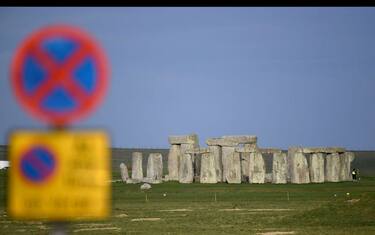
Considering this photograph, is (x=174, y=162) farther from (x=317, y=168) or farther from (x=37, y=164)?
(x=37, y=164)

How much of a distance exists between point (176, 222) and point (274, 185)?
98.3 ft

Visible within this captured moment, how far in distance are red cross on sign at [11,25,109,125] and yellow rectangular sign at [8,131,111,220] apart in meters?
0.14

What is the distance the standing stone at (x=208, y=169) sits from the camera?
6767 cm

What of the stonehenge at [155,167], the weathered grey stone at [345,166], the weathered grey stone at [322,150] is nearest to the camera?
the weathered grey stone at [322,150]

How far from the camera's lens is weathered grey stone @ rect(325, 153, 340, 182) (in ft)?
227

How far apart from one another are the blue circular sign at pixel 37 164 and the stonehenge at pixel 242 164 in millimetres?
62426

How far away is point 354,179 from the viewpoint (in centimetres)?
7169

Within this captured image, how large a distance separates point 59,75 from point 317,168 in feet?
215

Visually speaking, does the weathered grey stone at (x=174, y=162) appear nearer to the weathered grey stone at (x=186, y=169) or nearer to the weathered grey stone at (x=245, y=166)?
the weathered grey stone at (x=186, y=169)

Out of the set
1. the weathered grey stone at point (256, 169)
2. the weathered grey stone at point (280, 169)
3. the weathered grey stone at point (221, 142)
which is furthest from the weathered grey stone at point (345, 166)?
the weathered grey stone at point (221, 142)

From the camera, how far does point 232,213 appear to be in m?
40.1

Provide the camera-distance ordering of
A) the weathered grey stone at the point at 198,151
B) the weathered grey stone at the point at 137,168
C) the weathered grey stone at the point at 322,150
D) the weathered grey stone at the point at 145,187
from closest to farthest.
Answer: the weathered grey stone at the point at 145,187 → the weathered grey stone at the point at 198,151 → the weathered grey stone at the point at 322,150 → the weathered grey stone at the point at 137,168

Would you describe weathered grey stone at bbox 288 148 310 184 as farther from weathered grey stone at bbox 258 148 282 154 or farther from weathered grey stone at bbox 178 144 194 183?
weathered grey stone at bbox 178 144 194 183
